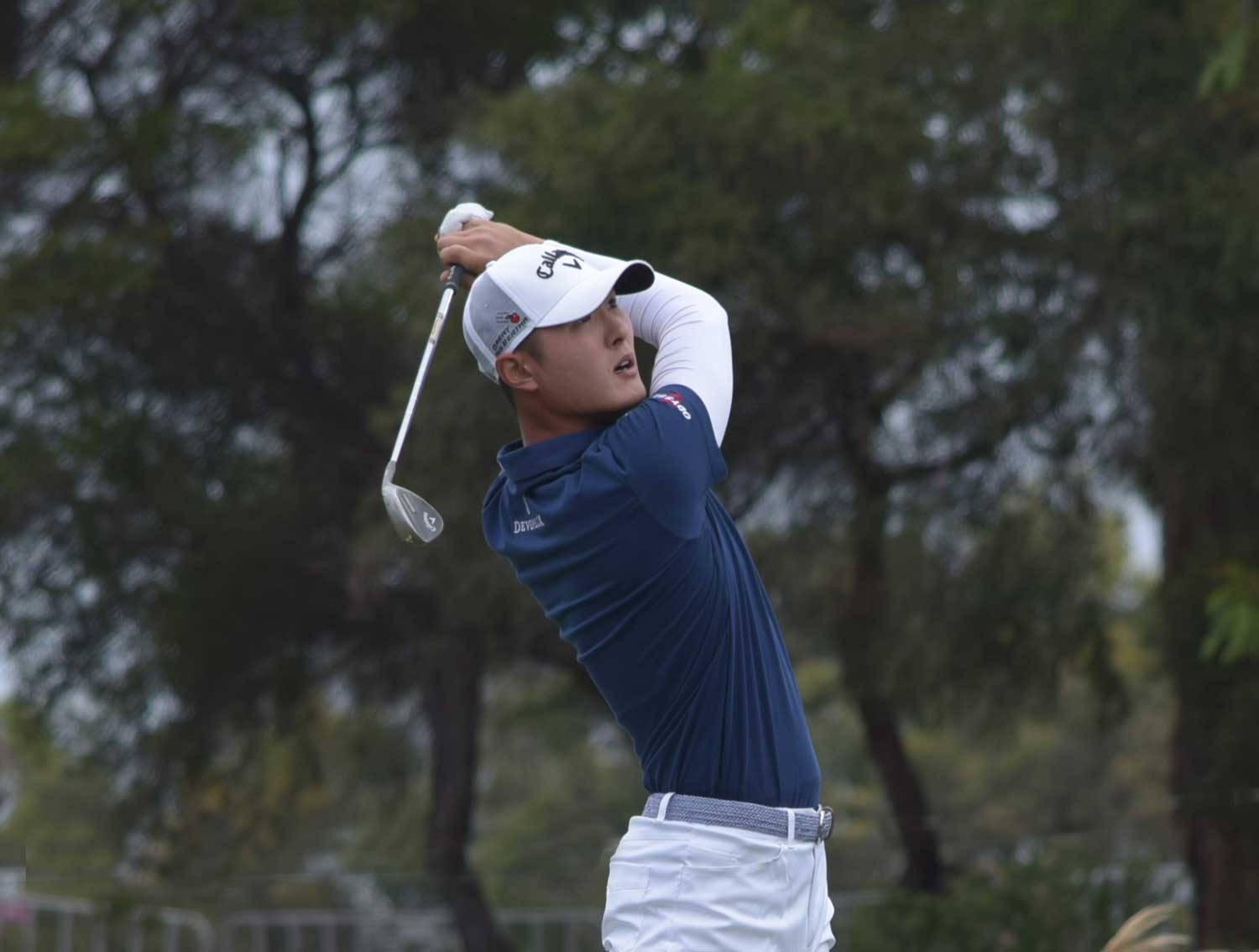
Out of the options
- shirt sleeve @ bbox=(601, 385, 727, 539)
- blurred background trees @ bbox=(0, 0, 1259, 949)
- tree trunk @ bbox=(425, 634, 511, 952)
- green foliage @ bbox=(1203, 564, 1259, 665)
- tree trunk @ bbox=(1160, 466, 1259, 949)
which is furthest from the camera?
tree trunk @ bbox=(425, 634, 511, 952)

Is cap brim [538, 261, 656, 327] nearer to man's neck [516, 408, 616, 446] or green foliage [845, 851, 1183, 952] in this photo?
man's neck [516, 408, 616, 446]

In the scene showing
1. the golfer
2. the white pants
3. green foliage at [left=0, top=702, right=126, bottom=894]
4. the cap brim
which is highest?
the cap brim

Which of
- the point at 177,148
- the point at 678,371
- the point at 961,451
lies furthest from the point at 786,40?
the point at 678,371

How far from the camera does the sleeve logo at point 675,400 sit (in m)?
2.54

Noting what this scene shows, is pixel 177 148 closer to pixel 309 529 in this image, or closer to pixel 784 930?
pixel 309 529

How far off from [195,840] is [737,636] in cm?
1291

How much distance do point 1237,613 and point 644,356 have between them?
2920 millimetres

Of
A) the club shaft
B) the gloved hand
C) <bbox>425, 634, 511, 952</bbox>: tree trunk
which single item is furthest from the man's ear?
<bbox>425, 634, 511, 952</bbox>: tree trunk

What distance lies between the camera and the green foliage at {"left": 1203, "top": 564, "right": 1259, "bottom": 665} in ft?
26.3

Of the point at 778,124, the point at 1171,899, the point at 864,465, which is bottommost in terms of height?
the point at 1171,899

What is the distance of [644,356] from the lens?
869 centimetres

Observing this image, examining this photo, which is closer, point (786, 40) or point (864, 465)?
point (786, 40)

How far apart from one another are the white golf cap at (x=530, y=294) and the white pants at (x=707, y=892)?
0.73 metres

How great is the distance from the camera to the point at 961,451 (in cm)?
1109
